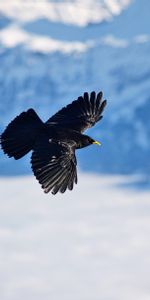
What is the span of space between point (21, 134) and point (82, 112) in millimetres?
3433

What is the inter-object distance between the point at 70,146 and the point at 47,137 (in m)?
0.63

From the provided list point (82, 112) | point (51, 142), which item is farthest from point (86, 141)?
point (82, 112)

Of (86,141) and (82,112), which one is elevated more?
(82,112)

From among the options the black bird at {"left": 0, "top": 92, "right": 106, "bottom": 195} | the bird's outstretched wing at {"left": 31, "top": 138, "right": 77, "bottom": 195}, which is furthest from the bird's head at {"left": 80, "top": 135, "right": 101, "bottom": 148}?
the bird's outstretched wing at {"left": 31, "top": 138, "right": 77, "bottom": 195}

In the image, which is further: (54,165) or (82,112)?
(82,112)

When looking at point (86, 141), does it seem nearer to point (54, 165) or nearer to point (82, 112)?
point (54, 165)

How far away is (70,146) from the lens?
19781 mm

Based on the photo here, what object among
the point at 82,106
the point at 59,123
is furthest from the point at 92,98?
the point at 59,123

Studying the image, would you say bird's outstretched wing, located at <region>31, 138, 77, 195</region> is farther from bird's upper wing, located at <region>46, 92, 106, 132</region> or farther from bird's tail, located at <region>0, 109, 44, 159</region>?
bird's upper wing, located at <region>46, 92, 106, 132</region>

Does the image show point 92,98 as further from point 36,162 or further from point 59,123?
point 36,162

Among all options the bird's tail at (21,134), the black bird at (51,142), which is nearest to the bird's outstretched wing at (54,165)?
the black bird at (51,142)

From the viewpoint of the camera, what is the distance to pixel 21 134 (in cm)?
2020

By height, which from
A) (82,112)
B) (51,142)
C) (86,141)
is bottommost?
(51,142)

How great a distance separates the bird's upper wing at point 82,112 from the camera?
72.7 ft
